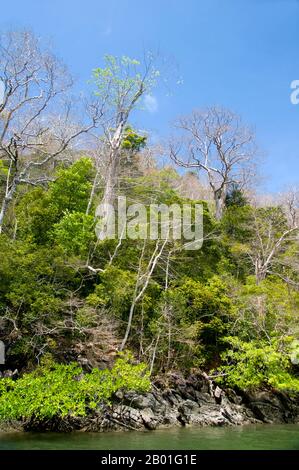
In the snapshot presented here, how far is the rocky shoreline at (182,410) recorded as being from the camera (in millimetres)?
12422

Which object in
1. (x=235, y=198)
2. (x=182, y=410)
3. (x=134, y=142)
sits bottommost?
(x=182, y=410)

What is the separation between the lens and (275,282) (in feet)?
66.3

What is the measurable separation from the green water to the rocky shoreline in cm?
62

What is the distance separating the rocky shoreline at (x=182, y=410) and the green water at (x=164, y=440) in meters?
0.62

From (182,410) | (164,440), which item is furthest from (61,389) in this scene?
(182,410)

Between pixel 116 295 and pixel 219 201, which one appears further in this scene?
pixel 219 201

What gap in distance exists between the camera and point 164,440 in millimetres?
10906

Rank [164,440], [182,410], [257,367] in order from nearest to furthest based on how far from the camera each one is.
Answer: [164,440] → [182,410] → [257,367]

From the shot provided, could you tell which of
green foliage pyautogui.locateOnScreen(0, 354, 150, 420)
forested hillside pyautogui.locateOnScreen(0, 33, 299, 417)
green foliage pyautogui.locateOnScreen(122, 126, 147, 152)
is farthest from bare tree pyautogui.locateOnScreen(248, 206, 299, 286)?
green foliage pyautogui.locateOnScreen(0, 354, 150, 420)

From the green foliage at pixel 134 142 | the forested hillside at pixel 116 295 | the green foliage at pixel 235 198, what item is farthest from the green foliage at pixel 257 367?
the green foliage at pixel 134 142

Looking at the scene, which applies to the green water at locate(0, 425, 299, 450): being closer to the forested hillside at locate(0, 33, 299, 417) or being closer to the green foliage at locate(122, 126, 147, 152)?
the forested hillside at locate(0, 33, 299, 417)

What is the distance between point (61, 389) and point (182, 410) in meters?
4.58

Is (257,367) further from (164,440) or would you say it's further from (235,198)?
(235,198)
